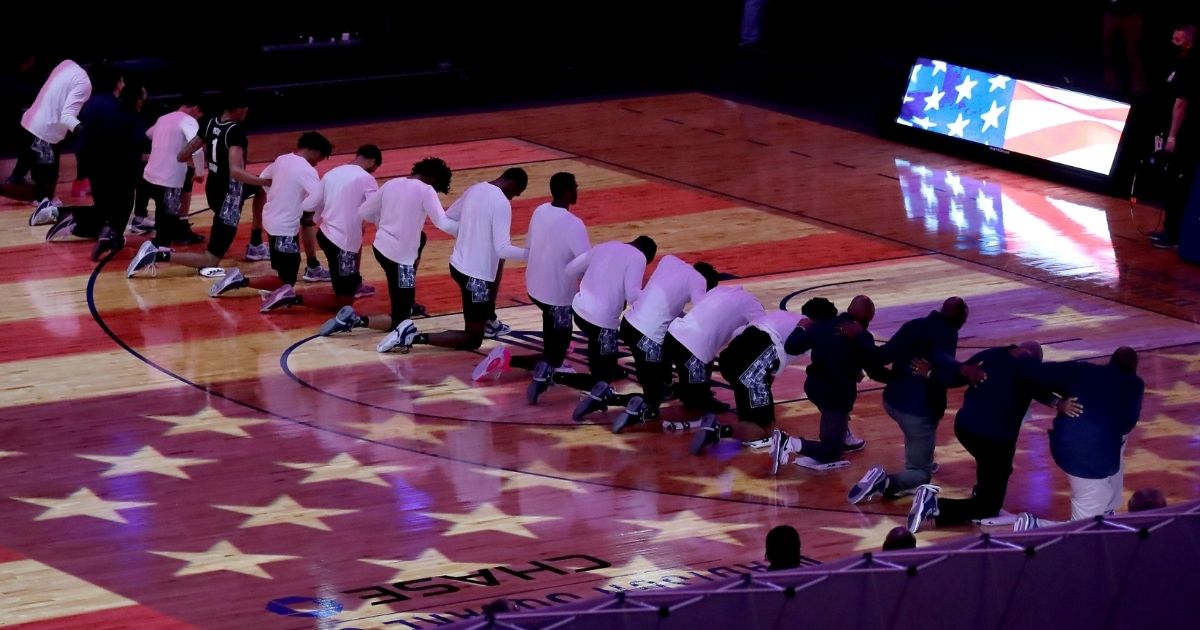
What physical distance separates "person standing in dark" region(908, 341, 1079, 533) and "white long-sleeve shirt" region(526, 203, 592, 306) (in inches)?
130

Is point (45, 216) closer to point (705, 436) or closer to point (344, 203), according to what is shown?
point (344, 203)

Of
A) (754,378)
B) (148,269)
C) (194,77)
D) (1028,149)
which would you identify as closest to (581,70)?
(194,77)

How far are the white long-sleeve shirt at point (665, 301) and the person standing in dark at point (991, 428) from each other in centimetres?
224

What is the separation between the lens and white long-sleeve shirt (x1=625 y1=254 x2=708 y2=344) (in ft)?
41.2

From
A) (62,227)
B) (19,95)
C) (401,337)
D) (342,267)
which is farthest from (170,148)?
(19,95)

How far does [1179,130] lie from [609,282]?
769 centimetres

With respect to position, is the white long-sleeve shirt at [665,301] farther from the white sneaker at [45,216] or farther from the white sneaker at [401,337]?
the white sneaker at [45,216]

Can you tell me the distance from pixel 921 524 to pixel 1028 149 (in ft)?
32.9

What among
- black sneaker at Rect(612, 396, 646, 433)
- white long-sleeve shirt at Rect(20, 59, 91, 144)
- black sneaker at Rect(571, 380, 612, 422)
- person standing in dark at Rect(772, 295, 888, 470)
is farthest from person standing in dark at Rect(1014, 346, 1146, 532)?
white long-sleeve shirt at Rect(20, 59, 91, 144)

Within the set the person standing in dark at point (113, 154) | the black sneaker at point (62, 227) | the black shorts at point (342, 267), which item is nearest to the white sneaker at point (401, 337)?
the black shorts at point (342, 267)

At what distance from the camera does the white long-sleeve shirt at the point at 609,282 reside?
12789 mm

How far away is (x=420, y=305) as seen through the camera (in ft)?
51.7

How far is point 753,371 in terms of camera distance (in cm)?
1230

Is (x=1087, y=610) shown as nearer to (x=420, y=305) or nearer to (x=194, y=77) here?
(x=420, y=305)
